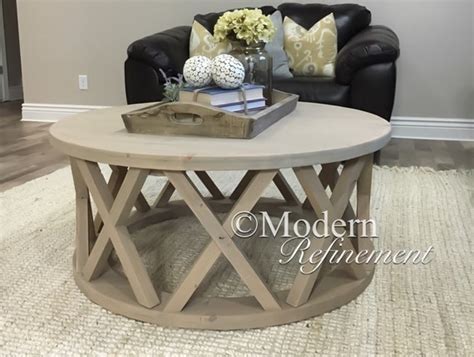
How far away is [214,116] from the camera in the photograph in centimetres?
149

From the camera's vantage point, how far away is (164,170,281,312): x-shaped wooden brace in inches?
54.0

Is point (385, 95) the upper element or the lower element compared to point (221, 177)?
upper

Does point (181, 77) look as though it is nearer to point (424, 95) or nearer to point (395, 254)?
point (395, 254)

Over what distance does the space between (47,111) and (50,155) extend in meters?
1.26

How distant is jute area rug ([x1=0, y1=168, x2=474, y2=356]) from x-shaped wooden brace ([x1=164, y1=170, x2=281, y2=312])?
0.10m

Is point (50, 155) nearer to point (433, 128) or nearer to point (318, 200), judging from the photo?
point (318, 200)

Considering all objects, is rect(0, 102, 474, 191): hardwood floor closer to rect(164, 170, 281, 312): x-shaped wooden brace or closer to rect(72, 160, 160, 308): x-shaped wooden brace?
rect(72, 160, 160, 308): x-shaped wooden brace

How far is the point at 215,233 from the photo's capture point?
4.55 feet

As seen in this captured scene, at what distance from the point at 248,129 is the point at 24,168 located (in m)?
2.01

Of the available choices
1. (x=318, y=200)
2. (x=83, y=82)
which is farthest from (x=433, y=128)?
(x=318, y=200)

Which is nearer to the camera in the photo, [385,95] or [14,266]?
[14,266]

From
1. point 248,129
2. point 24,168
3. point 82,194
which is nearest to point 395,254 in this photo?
point 248,129

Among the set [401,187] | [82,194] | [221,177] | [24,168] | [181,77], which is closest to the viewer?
[82,194]

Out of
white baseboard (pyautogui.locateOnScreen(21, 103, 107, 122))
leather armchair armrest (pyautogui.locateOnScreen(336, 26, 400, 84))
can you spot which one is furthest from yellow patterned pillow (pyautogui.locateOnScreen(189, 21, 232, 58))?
white baseboard (pyautogui.locateOnScreen(21, 103, 107, 122))
